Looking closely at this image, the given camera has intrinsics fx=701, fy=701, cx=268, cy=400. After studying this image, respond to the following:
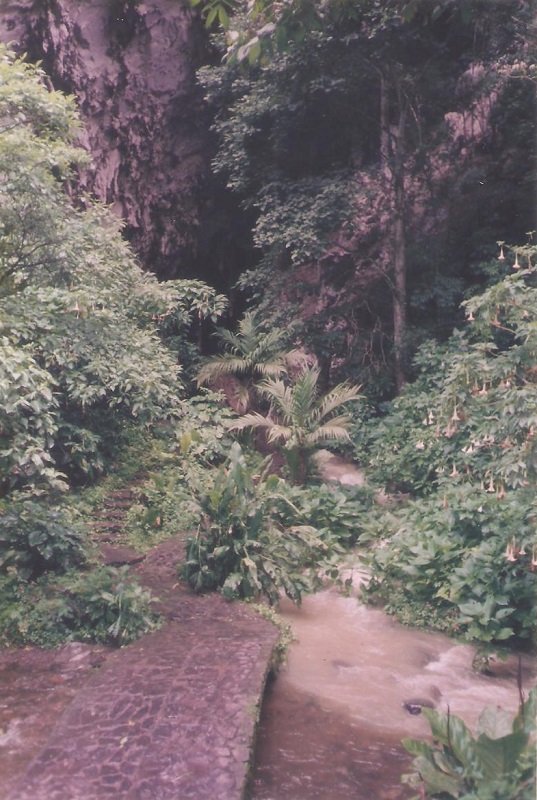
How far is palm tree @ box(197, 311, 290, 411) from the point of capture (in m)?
10.5

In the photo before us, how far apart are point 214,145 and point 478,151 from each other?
4471mm

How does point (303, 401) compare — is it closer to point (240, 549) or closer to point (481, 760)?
point (240, 549)

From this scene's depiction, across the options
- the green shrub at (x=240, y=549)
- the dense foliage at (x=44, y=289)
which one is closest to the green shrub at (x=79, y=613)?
the green shrub at (x=240, y=549)

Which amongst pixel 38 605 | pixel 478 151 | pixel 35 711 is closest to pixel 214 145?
pixel 478 151

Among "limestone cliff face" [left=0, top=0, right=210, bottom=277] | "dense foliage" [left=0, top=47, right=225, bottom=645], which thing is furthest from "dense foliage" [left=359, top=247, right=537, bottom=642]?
"limestone cliff face" [left=0, top=0, right=210, bottom=277]

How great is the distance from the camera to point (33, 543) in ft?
19.1

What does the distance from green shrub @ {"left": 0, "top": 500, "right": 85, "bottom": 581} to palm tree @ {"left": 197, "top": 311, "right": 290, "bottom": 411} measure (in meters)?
4.87

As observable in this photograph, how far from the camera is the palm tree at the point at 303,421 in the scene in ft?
29.4

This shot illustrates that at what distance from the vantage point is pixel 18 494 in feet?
21.0

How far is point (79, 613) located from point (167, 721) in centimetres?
166

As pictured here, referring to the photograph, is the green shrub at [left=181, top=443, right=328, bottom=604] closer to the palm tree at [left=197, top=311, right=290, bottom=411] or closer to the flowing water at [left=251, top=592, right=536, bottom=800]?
the flowing water at [left=251, top=592, right=536, bottom=800]

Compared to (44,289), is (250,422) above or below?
below

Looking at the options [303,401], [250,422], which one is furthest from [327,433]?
[250,422]

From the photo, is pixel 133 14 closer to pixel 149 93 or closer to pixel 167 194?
pixel 149 93
